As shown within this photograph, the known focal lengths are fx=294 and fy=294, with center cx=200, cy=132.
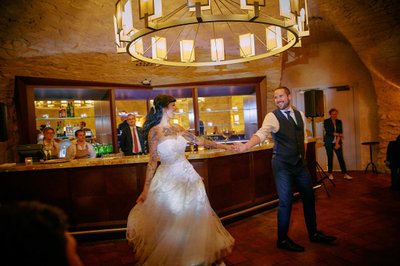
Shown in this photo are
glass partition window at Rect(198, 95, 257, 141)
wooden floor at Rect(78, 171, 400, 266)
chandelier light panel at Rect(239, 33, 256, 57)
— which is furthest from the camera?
glass partition window at Rect(198, 95, 257, 141)

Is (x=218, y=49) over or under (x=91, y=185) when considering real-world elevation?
over

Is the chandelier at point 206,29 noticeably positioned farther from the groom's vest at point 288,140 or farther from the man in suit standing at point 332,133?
the man in suit standing at point 332,133

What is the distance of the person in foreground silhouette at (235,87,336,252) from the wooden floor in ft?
0.88

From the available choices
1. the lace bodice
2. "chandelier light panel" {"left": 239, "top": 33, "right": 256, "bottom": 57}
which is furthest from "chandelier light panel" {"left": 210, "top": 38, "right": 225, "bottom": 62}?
the lace bodice

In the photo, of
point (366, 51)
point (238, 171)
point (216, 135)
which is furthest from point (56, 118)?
point (366, 51)

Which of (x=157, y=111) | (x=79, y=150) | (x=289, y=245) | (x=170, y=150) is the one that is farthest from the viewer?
(x=79, y=150)

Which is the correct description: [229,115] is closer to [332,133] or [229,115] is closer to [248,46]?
[332,133]

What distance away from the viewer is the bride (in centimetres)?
247

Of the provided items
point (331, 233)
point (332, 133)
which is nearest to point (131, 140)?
point (331, 233)

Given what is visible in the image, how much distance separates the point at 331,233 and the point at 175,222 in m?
2.03

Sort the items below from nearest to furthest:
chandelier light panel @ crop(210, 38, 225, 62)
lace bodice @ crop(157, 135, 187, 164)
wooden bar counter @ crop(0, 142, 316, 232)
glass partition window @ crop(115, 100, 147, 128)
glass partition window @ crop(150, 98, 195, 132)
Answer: lace bodice @ crop(157, 135, 187, 164), wooden bar counter @ crop(0, 142, 316, 232), chandelier light panel @ crop(210, 38, 225, 62), glass partition window @ crop(150, 98, 195, 132), glass partition window @ crop(115, 100, 147, 128)

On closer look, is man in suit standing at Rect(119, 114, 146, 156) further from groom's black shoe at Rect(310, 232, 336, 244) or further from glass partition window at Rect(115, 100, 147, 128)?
groom's black shoe at Rect(310, 232, 336, 244)

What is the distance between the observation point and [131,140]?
18.7ft

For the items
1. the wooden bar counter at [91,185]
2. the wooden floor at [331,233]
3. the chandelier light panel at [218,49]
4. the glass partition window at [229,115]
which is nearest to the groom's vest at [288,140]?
the wooden floor at [331,233]
